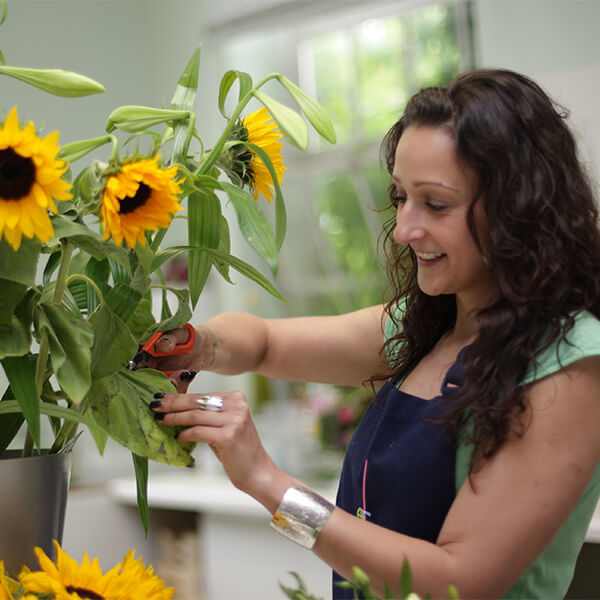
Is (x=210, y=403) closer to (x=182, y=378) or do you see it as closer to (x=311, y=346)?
(x=182, y=378)

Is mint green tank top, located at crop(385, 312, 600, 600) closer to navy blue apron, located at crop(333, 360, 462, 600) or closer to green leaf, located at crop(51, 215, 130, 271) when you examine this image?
navy blue apron, located at crop(333, 360, 462, 600)

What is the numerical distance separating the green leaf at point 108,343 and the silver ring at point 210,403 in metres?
0.11

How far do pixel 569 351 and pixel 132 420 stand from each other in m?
0.49

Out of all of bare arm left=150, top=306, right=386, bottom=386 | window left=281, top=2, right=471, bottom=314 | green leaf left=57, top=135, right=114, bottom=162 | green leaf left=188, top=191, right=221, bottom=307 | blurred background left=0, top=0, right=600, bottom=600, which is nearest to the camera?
green leaf left=57, top=135, right=114, bottom=162

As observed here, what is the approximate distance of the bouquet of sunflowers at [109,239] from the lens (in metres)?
0.62

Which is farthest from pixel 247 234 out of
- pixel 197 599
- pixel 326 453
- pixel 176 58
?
pixel 176 58

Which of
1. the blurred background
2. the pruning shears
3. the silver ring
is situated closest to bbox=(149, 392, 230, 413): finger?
the silver ring

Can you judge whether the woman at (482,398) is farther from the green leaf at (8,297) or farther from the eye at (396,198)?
the green leaf at (8,297)

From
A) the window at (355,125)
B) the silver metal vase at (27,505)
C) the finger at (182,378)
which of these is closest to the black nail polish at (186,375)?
the finger at (182,378)

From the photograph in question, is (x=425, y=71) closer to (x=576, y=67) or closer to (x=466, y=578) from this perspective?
(x=576, y=67)

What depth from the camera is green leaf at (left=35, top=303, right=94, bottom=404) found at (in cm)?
67

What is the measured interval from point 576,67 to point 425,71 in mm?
1084

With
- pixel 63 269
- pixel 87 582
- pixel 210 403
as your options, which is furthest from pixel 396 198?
Answer: pixel 87 582

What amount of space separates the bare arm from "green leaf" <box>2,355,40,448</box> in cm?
54
